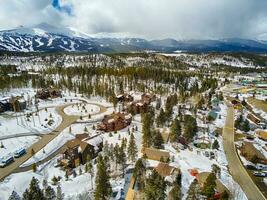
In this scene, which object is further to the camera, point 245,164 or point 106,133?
point 106,133

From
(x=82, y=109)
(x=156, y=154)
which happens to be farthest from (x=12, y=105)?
(x=156, y=154)

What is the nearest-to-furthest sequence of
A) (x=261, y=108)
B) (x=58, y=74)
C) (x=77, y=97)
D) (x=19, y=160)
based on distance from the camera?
1. (x=19, y=160)
2. (x=261, y=108)
3. (x=77, y=97)
4. (x=58, y=74)

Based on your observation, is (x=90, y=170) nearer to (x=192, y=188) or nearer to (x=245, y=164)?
(x=192, y=188)

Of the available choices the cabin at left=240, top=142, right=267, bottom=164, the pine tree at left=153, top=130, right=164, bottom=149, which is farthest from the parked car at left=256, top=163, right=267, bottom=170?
the pine tree at left=153, top=130, right=164, bottom=149

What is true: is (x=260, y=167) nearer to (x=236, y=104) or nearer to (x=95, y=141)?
(x=95, y=141)

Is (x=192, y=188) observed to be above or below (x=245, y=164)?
above

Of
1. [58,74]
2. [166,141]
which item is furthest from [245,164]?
[58,74]

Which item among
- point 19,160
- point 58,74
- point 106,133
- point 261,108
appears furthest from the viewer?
point 58,74
